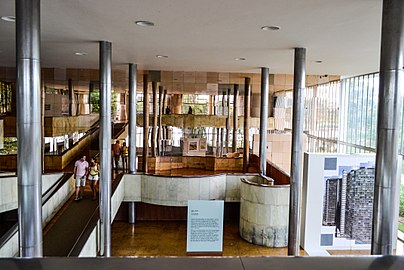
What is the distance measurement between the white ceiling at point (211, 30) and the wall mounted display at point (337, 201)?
361cm

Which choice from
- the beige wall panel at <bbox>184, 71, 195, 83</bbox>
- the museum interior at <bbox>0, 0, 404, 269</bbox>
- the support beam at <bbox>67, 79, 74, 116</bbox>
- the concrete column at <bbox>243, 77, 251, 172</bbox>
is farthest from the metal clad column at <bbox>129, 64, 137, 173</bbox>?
the concrete column at <bbox>243, 77, 251, 172</bbox>

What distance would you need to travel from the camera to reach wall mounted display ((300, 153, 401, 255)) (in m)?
11.5

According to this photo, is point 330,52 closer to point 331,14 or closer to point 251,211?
point 331,14

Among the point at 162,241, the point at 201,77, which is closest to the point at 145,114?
the point at 201,77

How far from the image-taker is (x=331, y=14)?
7758mm

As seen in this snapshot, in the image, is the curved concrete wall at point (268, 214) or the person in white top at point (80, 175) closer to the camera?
the person in white top at point (80, 175)

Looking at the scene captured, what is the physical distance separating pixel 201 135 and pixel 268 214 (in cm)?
756

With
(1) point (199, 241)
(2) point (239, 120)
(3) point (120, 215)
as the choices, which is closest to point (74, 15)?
(1) point (199, 241)

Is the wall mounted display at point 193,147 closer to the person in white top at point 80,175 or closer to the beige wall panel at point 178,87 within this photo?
the beige wall panel at point 178,87

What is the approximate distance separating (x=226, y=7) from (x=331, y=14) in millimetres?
2208

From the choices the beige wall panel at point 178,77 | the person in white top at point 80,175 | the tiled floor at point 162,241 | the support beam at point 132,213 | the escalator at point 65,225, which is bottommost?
the tiled floor at point 162,241

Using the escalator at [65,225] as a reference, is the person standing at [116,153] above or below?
above

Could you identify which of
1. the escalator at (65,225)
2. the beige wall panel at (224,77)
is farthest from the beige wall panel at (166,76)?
the escalator at (65,225)

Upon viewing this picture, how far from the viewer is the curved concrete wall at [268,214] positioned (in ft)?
49.4
